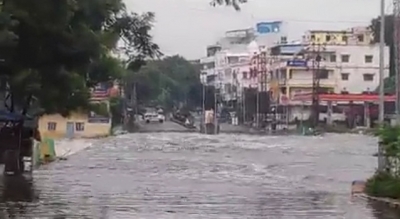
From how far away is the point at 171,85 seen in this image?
127 metres

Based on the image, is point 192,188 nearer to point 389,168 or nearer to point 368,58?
point 389,168

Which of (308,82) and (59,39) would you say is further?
(308,82)

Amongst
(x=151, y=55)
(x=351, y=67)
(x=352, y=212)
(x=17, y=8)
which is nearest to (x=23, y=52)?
(x=17, y=8)

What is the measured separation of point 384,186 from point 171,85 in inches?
4059

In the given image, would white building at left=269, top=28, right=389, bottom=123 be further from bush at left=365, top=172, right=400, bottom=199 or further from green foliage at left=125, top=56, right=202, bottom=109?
bush at left=365, top=172, right=400, bottom=199

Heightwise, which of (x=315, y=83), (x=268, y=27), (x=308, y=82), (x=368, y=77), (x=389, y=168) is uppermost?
(x=268, y=27)

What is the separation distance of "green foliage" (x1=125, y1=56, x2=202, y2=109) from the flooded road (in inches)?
2846

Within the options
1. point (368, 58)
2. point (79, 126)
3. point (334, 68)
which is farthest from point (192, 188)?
point (368, 58)

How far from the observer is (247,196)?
25.5 meters

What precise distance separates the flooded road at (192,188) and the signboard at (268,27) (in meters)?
102

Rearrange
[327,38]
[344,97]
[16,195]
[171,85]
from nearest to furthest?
[16,195] → [344,97] → [327,38] → [171,85]

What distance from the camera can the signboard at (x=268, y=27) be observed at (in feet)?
495

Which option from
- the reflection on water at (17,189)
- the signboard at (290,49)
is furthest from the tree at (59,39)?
the signboard at (290,49)

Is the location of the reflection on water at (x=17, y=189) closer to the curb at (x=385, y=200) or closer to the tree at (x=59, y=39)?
the tree at (x=59, y=39)
